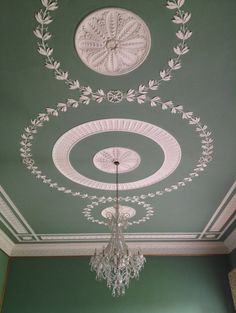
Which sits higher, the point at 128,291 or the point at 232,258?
the point at 232,258

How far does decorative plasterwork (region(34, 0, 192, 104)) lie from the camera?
1.53 metres

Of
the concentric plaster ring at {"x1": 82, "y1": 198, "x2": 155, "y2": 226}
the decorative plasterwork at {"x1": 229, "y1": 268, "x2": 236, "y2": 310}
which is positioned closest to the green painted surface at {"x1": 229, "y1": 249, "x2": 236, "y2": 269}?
the decorative plasterwork at {"x1": 229, "y1": 268, "x2": 236, "y2": 310}

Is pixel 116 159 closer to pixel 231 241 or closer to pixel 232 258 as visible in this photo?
pixel 231 241

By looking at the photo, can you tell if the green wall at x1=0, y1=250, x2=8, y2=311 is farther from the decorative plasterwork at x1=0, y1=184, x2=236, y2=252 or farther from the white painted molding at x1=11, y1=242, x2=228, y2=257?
the white painted molding at x1=11, y1=242, x2=228, y2=257

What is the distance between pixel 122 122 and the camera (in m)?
2.31

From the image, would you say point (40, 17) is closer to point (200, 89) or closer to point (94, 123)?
point (94, 123)

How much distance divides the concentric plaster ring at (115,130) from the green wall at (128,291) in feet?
7.75

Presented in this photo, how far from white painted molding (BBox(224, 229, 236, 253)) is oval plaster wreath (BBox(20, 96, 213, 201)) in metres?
1.91

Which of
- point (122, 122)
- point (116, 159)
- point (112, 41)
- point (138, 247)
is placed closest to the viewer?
point (112, 41)

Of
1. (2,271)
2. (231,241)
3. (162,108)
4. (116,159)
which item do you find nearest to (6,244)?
(2,271)

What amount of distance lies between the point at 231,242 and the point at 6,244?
372 centimetres

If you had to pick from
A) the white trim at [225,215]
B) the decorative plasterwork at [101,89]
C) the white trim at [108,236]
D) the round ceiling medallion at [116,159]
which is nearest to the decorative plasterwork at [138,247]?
the white trim at [108,236]

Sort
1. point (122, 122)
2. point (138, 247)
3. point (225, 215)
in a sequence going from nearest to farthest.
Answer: point (122, 122)
point (225, 215)
point (138, 247)

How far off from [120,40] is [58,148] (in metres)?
1.24
